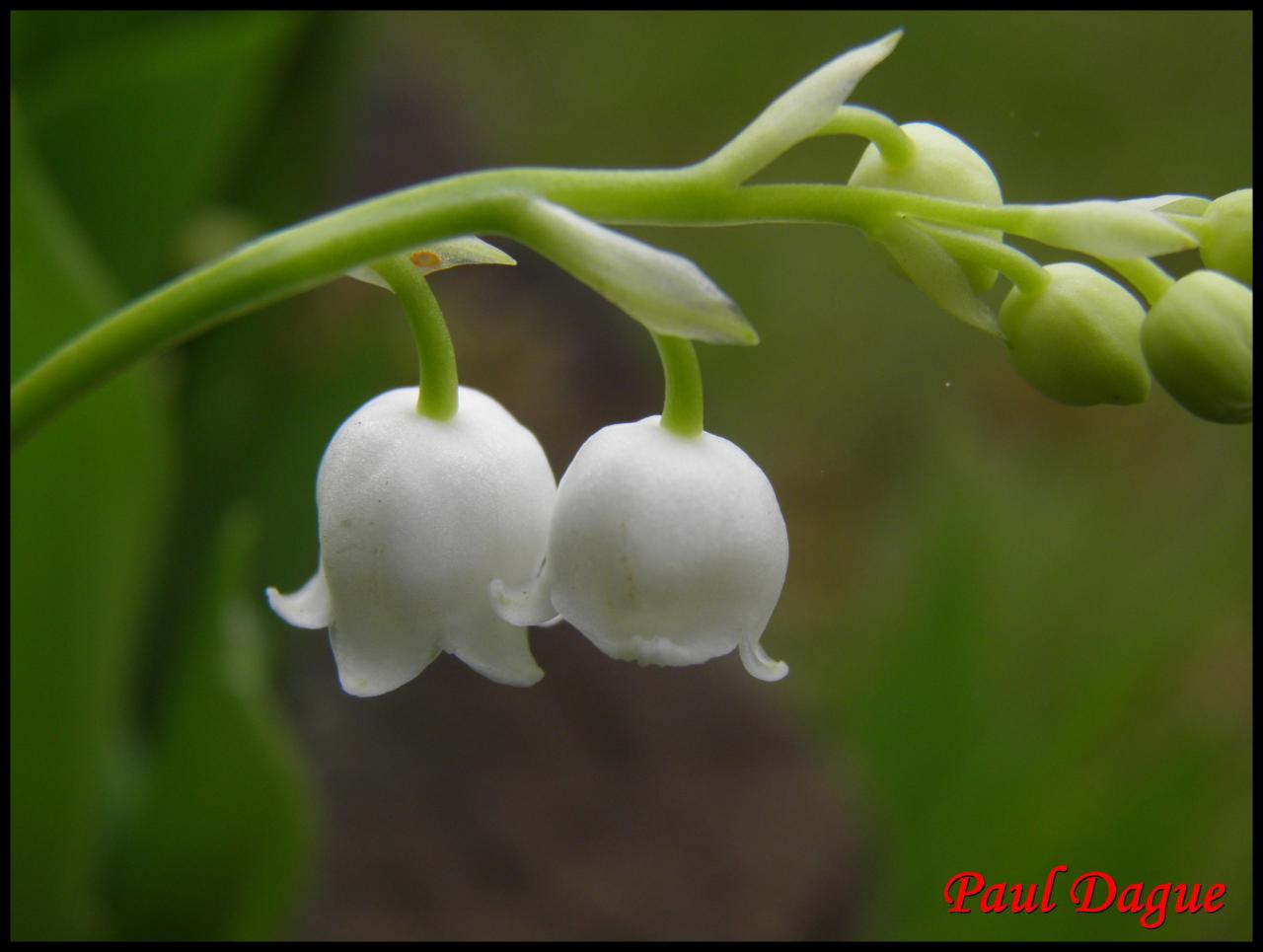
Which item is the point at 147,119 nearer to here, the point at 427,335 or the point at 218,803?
the point at 218,803

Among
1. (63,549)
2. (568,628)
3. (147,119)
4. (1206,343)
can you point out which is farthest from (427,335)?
(568,628)

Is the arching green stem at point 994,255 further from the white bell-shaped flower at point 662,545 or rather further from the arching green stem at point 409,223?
the white bell-shaped flower at point 662,545

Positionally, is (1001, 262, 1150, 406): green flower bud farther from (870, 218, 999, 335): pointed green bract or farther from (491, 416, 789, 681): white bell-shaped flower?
(491, 416, 789, 681): white bell-shaped flower

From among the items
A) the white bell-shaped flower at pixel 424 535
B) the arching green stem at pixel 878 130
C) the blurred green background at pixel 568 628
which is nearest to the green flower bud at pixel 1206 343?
the arching green stem at pixel 878 130

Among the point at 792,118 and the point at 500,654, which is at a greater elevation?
the point at 792,118

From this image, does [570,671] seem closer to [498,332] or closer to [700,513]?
[498,332]

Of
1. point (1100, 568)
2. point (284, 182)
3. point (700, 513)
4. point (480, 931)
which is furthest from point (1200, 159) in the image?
point (700, 513)
